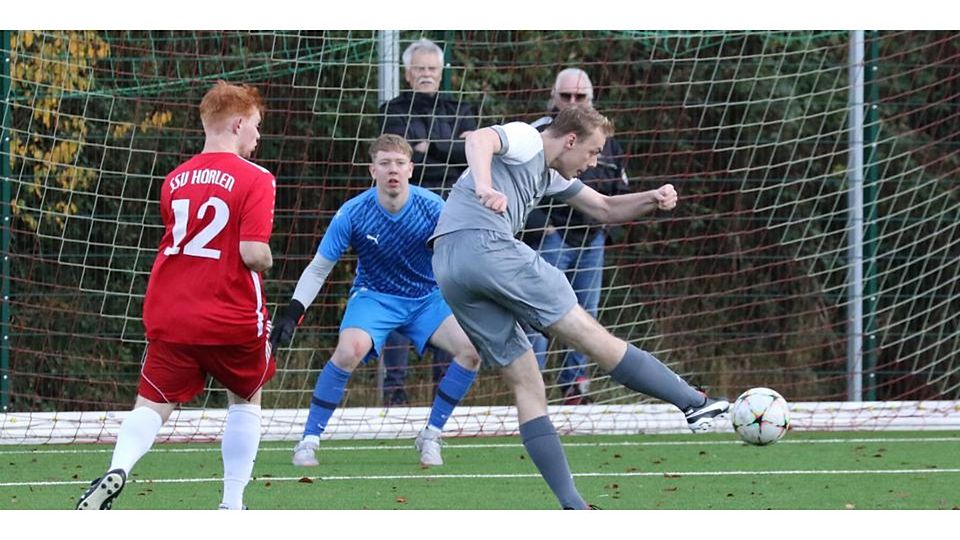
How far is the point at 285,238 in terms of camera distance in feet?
35.2

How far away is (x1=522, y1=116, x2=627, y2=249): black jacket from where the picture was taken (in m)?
9.74

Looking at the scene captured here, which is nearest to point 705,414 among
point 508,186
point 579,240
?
point 508,186

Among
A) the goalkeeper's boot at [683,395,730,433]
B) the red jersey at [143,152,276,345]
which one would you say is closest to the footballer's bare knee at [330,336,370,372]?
the red jersey at [143,152,276,345]

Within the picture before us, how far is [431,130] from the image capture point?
31.0ft

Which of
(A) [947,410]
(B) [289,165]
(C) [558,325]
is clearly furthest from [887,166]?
(C) [558,325]

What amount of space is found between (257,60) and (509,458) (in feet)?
12.0

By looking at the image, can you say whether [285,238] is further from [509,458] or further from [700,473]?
[700,473]

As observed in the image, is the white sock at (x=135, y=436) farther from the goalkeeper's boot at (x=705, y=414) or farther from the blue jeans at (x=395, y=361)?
the blue jeans at (x=395, y=361)

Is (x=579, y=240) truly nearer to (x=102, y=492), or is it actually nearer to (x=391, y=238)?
(x=391, y=238)

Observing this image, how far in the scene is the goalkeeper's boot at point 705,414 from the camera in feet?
18.5

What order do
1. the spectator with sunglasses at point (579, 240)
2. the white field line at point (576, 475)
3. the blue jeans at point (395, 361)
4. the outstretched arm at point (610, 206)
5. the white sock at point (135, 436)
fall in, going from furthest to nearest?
1. the spectator with sunglasses at point (579, 240)
2. the blue jeans at point (395, 361)
3. the white field line at point (576, 475)
4. the outstretched arm at point (610, 206)
5. the white sock at point (135, 436)

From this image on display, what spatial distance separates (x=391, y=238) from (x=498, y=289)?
241 centimetres

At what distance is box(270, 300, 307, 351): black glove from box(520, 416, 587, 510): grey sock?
130 cm

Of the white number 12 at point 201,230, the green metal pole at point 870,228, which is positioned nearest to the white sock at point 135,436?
the white number 12 at point 201,230
